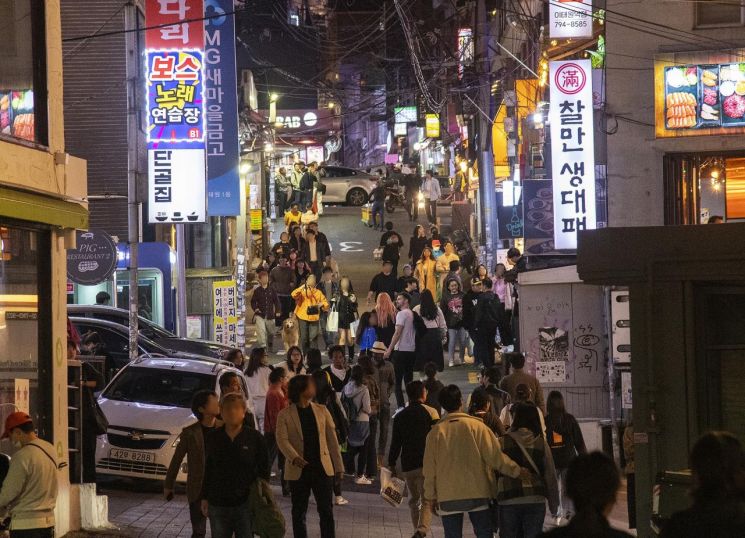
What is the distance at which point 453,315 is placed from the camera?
2294 centimetres

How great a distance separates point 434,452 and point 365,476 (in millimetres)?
6913

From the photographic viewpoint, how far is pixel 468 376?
72.6 ft

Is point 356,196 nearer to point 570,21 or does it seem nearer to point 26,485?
point 570,21

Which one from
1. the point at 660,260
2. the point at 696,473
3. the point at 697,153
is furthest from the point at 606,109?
the point at 696,473

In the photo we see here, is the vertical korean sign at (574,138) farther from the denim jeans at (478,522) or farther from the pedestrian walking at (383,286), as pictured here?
the denim jeans at (478,522)

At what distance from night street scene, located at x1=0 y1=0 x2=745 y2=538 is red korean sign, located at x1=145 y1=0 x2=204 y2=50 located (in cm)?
6

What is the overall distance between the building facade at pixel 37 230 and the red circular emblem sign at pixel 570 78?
10.1 meters

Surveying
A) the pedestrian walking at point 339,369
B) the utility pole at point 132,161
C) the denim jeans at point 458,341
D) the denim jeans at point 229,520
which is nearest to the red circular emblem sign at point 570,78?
the denim jeans at point 458,341

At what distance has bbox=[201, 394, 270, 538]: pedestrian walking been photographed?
8977mm

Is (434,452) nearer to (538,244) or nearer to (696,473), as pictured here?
(696,473)

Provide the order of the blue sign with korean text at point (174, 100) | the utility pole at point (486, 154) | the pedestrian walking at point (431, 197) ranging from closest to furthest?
the blue sign with korean text at point (174, 100) < the utility pole at point (486, 154) < the pedestrian walking at point (431, 197)

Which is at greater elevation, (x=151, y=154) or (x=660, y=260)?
(x=151, y=154)

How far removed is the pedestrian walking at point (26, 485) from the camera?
8789mm

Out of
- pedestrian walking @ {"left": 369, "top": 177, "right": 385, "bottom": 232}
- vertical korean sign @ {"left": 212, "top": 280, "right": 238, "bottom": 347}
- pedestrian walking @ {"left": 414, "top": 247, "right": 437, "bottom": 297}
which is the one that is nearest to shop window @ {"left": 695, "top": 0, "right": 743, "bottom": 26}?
pedestrian walking @ {"left": 414, "top": 247, "right": 437, "bottom": 297}
